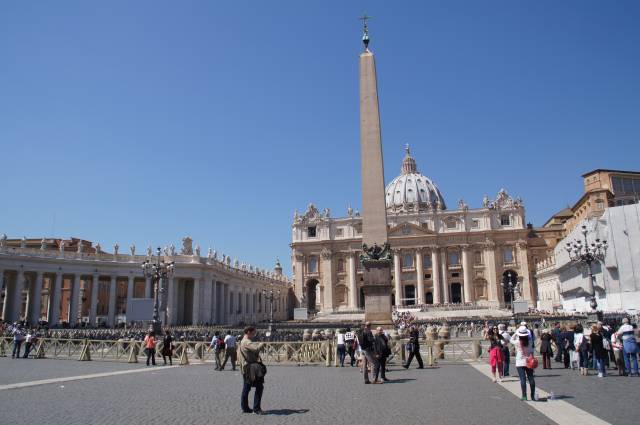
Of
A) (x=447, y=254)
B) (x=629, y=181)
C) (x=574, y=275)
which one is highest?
(x=629, y=181)

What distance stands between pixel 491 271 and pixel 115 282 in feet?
179

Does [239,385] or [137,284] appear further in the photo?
[137,284]

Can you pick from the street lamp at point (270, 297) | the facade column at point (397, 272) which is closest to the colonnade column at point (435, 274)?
the facade column at point (397, 272)

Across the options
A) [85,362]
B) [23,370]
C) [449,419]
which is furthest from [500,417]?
[85,362]

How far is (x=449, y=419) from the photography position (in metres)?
7.17

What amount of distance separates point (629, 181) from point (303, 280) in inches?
1952

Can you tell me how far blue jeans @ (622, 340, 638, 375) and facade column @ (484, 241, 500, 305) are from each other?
67532 mm

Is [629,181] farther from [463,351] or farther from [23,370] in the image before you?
[23,370]

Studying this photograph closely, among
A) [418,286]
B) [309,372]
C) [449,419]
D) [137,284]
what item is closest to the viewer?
[449,419]

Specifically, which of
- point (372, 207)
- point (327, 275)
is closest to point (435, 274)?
point (327, 275)

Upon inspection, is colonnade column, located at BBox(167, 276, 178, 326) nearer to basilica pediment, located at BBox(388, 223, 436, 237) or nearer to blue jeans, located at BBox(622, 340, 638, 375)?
basilica pediment, located at BBox(388, 223, 436, 237)

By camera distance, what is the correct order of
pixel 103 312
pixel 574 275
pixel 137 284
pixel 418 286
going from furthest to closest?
pixel 418 286 → pixel 103 312 → pixel 137 284 → pixel 574 275

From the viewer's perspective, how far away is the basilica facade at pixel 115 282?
4341 centimetres

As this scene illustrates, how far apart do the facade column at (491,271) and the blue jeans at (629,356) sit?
6753 cm
